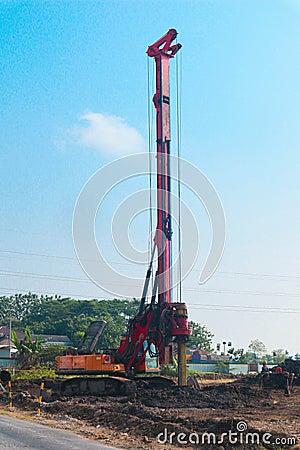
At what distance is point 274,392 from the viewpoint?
27.9 metres

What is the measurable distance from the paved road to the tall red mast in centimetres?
1060

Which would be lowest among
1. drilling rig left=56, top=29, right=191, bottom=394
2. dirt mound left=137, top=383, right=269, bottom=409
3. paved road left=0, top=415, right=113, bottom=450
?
paved road left=0, top=415, right=113, bottom=450

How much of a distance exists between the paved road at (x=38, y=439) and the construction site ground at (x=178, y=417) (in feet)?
1.94

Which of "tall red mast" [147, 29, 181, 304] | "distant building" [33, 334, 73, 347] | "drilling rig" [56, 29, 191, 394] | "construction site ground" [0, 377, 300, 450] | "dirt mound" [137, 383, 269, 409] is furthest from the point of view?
"distant building" [33, 334, 73, 347]

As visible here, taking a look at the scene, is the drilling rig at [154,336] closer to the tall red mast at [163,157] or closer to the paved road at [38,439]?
the tall red mast at [163,157]

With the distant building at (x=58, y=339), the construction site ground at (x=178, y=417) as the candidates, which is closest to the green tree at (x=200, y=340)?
the distant building at (x=58, y=339)

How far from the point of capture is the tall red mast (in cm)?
2672

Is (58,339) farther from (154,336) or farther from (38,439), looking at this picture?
(38,439)

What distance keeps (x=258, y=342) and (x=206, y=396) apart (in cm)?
11291

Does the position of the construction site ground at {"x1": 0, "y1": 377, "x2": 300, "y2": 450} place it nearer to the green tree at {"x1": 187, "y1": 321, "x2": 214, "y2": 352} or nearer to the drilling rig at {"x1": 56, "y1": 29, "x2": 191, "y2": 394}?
the drilling rig at {"x1": 56, "y1": 29, "x2": 191, "y2": 394}

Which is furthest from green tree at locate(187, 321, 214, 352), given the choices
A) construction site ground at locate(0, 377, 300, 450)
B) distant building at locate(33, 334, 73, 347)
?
construction site ground at locate(0, 377, 300, 450)

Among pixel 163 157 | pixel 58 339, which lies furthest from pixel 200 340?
pixel 163 157

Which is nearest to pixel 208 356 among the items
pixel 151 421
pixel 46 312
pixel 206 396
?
pixel 46 312

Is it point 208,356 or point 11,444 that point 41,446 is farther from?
point 208,356
